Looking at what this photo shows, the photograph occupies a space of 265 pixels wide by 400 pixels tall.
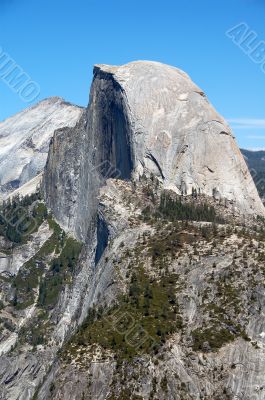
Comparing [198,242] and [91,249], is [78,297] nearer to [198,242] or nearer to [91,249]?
[91,249]

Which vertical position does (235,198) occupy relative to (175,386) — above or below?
above

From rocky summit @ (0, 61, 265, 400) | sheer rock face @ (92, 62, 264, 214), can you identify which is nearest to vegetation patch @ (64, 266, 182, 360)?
rocky summit @ (0, 61, 265, 400)

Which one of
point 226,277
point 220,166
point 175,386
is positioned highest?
point 220,166

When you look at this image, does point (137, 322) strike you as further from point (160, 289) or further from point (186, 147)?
point (186, 147)

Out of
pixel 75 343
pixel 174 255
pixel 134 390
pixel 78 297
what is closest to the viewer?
pixel 134 390

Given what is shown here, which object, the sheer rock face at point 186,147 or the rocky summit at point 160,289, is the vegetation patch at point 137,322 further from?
the sheer rock face at point 186,147

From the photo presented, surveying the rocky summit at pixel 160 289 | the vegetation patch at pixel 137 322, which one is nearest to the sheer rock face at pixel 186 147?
the rocky summit at pixel 160 289

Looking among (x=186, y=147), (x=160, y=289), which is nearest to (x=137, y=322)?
(x=160, y=289)

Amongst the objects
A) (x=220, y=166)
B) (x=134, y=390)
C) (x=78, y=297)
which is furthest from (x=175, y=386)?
(x=220, y=166)
